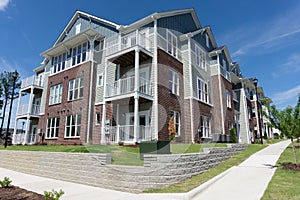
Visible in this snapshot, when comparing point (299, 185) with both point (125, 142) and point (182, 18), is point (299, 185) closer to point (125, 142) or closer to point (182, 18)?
point (125, 142)

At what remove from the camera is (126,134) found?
12.7m

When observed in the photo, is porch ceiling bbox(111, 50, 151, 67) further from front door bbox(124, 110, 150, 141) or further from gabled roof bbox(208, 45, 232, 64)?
gabled roof bbox(208, 45, 232, 64)

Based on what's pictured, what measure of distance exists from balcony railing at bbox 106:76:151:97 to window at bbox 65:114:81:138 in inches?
164

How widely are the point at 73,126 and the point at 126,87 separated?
21.1ft

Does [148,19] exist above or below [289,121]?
above

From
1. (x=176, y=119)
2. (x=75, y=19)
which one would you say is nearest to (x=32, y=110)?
(x=75, y=19)

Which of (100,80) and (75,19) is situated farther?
(75,19)

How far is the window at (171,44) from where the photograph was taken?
15016mm

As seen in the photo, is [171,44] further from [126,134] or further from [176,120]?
[126,134]

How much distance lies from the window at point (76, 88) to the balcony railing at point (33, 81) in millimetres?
6643

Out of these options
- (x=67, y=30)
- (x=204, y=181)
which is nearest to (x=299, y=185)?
(x=204, y=181)

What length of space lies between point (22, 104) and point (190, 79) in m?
18.6

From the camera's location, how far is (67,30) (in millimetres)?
21719

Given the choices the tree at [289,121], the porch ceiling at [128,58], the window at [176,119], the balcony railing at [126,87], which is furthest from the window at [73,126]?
the tree at [289,121]
